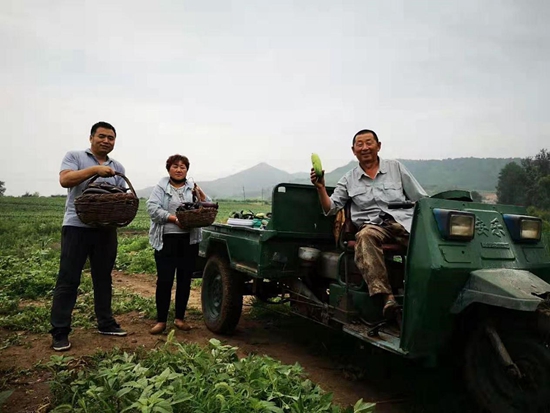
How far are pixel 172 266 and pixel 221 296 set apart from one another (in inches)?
28.5

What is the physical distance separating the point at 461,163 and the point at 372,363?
194321 mm

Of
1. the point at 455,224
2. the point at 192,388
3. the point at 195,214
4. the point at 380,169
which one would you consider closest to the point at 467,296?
→ the point at 455,224

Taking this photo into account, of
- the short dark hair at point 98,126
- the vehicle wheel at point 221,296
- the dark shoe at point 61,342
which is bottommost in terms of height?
the dark shoe at point 61,342

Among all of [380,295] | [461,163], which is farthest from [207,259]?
[461,163]

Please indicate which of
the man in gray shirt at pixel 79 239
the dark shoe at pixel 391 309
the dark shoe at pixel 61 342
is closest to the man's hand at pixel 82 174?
the man in gray shirt at pixel 79 239

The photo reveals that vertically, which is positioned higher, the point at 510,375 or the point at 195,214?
the point at 195,214

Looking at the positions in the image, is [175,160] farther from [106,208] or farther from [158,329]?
[158,329]

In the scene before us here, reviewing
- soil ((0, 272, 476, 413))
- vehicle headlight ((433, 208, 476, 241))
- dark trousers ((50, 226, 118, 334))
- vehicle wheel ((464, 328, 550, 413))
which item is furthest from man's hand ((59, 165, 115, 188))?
vehicle wheel ((464, 328, 550, 413))

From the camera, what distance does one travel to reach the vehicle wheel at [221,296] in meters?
5.13

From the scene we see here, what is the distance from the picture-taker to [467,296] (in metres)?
2.88

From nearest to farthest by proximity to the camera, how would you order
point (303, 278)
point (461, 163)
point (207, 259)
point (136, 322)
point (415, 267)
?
point (415, 267), point (303, 278), point (136, 322), point (207, 259), point (461, 163)

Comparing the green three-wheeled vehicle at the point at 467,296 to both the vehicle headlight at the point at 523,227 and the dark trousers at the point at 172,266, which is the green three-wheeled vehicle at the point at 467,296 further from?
the dark trousers at the point at 172,266

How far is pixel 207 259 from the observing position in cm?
605

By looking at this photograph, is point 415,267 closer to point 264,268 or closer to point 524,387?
point 524,387
